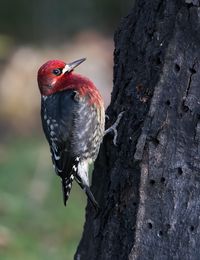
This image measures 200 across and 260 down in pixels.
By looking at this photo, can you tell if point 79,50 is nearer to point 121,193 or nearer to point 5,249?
point 5,249

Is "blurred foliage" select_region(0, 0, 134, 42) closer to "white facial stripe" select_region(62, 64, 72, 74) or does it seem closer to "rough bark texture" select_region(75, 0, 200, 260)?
"white facial stripe" select_region(62, 64, 72, 74)

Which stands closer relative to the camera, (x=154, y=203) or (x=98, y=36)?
(x=154, y=203)

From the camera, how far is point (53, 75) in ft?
16.9

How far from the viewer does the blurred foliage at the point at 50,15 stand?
13.1 m

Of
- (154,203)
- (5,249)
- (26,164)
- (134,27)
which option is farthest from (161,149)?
(26,164)

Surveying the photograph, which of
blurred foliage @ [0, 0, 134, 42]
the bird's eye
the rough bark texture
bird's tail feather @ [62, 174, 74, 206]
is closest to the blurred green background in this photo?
blurred foliage @ [0, 0, 134, 42]

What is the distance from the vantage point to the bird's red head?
16.9 feet

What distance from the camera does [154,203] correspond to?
3.95m

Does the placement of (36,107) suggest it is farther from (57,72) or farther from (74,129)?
(74,129)

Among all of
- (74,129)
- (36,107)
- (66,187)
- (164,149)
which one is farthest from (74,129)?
(36,107)

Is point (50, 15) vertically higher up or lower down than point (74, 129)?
lower down

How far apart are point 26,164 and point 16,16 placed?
5015mm

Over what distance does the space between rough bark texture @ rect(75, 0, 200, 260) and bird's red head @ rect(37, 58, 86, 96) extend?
1.15 m

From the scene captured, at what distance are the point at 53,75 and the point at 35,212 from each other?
2752 millimetres
